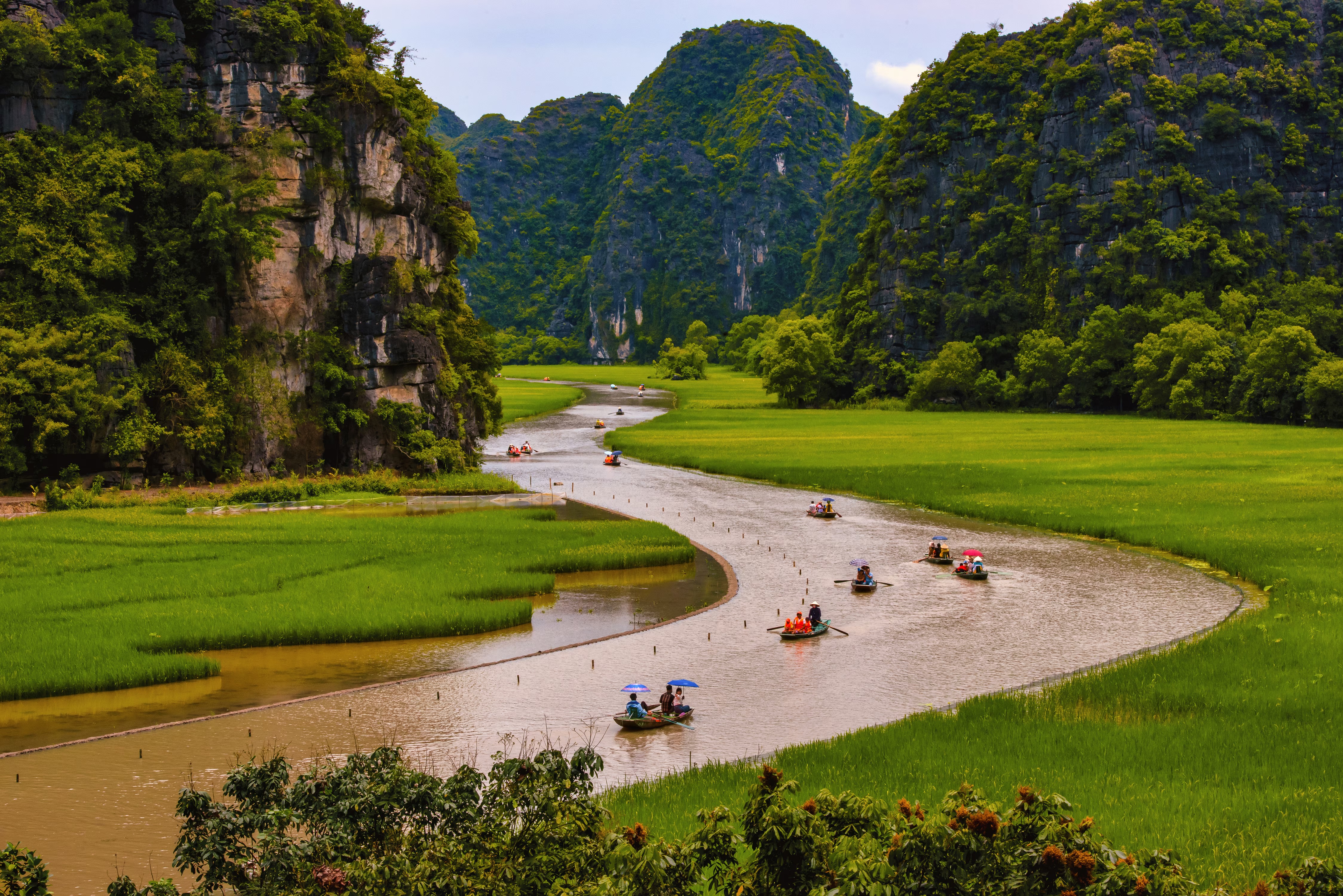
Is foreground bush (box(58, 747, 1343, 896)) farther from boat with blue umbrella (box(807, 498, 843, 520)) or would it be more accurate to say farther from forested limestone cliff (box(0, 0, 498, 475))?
forested limestone cliff (box(0, 0, 498, 475))

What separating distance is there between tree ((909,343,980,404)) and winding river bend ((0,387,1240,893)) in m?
77.1

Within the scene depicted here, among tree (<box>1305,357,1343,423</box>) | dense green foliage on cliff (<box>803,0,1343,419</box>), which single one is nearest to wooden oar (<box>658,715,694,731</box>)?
tree (<box>1305,357,1343,423</box>)

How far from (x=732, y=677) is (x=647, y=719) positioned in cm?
448

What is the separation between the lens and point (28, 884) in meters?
10.5

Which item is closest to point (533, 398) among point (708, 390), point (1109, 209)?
point (708, 390)

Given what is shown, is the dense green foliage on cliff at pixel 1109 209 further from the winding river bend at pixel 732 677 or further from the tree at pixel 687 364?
the winding river bend at pixel 732 677

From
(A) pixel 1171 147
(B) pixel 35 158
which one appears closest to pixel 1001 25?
(A) pixel 1171 147

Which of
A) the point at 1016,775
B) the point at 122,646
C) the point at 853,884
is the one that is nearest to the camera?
the point at 853,884

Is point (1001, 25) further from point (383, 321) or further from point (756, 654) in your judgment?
point (756, 654)

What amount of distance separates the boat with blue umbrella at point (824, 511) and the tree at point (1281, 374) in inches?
2486

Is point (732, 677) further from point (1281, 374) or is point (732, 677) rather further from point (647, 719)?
point (1281, 374)

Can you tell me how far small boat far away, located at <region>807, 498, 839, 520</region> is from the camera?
160 ft

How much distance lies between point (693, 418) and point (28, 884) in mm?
96709

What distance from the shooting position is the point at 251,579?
32688 mm
